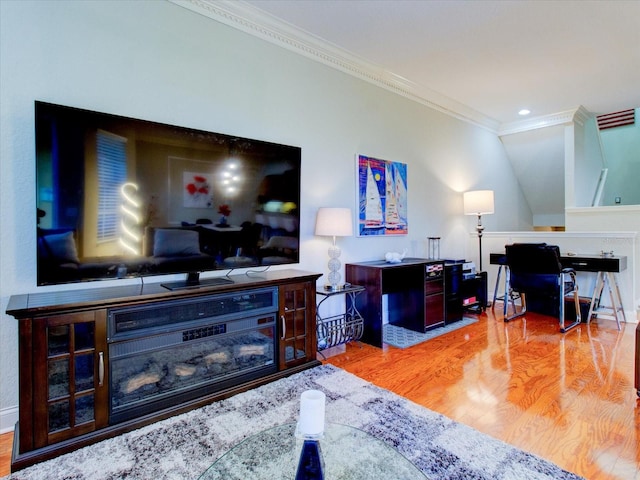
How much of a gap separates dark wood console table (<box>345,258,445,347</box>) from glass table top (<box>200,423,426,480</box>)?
74.5 inches

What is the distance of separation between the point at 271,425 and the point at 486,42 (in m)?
3.46

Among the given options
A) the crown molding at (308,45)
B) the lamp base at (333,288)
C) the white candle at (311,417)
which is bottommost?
the white candle at (311,417)

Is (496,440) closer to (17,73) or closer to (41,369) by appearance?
(41,369)

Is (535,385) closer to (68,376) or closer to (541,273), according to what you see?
(541,273)

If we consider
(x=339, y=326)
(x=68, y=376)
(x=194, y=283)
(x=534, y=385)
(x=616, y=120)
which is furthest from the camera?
(x=616, y=120)

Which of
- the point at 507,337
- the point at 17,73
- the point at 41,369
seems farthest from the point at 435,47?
the point at 41,369

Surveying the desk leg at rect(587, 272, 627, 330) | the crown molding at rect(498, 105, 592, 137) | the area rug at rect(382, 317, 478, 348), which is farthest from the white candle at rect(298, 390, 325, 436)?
the crown molding at rect(498, 105, 592, 137)

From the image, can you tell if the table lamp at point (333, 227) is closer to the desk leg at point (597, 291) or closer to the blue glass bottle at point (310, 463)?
the blue glass bottle at point (310, 463)

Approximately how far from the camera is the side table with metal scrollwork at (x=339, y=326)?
296 centimetres

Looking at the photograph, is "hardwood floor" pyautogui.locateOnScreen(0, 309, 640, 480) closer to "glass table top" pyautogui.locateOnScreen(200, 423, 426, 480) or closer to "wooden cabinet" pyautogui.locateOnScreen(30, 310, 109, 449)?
"wooden cabinet" pyautogui.locateOnScreen(30, 310, 109, 449)

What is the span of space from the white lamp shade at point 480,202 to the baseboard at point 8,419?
4.66 metres

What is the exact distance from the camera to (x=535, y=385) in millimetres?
2355

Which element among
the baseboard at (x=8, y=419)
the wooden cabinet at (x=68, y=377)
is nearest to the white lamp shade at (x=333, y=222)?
the wooden cabinet at (x=68, y=377)

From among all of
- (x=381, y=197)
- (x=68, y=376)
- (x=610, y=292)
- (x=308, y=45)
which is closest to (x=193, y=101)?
(x=308, y=45)
